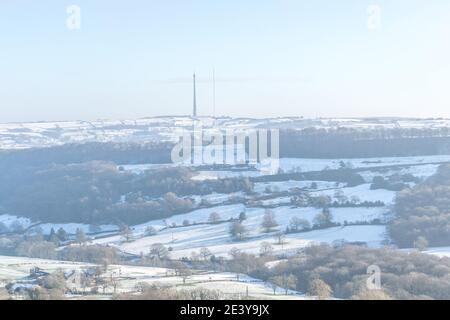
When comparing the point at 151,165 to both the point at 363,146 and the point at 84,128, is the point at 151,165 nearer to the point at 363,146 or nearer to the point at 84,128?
the point at 363,146

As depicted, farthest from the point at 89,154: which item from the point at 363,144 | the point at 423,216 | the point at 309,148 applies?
the point at 423,216

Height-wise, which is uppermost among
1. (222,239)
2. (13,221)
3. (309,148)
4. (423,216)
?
(309,148)

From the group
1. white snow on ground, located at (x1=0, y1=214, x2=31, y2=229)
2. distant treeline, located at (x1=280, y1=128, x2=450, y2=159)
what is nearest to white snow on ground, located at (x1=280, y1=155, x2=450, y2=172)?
distant treeline, located at (x1=280, y1=128, x2=450, y2=159)

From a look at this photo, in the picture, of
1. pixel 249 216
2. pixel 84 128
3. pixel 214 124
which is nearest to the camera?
pixel 249 216

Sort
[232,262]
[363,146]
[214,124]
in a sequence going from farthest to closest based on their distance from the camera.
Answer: [214,124] < [363,146] < [232,262]

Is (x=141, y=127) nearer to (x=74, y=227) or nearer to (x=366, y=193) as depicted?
(x=74, y=227)

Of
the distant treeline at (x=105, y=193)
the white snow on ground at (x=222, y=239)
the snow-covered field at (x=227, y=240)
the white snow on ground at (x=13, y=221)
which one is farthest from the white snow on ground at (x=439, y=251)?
the white snow on ground at (x=13, y=221)

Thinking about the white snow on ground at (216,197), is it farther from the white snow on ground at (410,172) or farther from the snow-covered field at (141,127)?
the snow-covered field at (141,127)

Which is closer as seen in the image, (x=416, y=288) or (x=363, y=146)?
(x=416, y=288)

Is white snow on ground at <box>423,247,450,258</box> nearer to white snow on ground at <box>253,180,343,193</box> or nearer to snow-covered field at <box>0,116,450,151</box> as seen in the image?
white snow on ground at <box>253,180,343,193</box>
